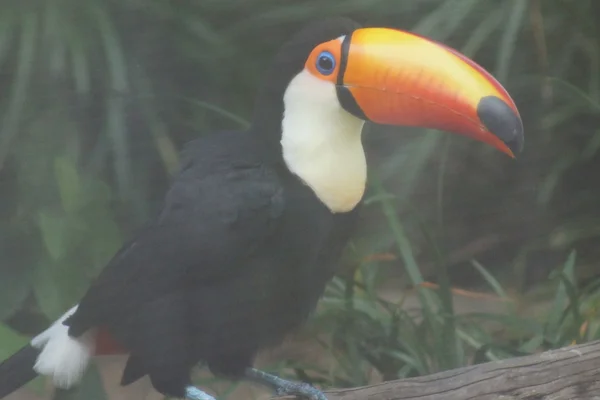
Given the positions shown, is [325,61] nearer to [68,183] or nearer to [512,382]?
[68,183]

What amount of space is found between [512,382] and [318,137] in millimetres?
413

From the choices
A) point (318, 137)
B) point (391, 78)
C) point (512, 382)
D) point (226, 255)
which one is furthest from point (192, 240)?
point (512, 382)

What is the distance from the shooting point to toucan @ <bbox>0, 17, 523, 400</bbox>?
0.94 m

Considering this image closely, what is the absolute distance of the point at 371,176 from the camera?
1.12 m

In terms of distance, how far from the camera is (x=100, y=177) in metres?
1.03

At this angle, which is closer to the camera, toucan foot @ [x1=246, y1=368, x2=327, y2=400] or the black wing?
the black wing

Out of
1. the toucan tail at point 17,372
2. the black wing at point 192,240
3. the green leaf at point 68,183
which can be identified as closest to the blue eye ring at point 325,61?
the black wing at point 192,240

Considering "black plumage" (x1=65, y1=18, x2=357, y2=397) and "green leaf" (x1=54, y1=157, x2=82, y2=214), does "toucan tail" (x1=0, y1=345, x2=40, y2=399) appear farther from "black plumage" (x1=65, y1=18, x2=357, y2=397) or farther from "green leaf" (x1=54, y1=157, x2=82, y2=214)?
"green leaf" (x1=54, y1=157, x2=82, y2=214)

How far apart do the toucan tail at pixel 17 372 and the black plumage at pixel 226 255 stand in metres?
0.07

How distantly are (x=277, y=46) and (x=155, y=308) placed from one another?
364 millimetres

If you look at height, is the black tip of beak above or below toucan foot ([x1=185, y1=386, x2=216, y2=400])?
above

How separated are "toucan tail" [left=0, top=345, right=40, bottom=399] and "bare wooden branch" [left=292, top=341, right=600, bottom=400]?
377 millimetres

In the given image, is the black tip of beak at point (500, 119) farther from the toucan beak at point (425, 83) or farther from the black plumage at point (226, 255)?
the black plumage at point (226, 255)

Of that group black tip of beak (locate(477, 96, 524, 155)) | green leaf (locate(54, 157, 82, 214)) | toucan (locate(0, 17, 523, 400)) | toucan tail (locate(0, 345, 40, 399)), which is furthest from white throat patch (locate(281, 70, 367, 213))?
toucan tail (locate(0, 345, 40, 399))
